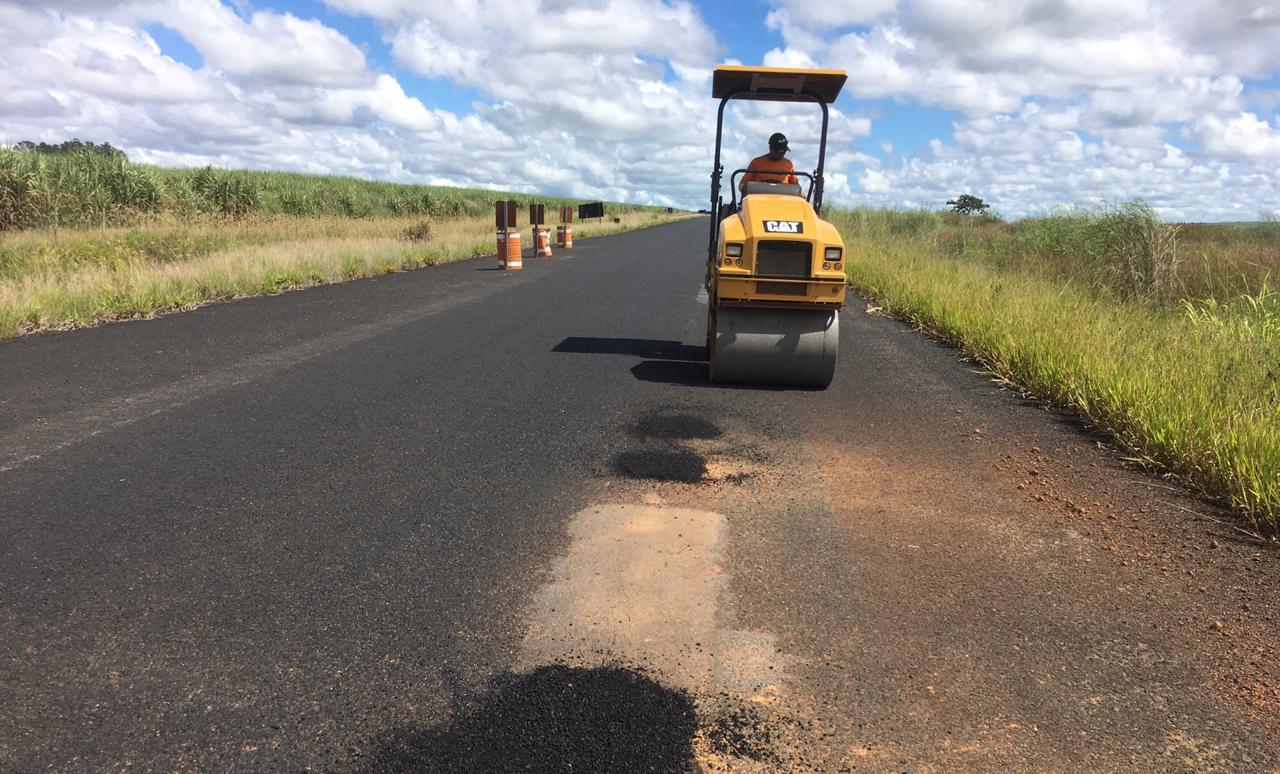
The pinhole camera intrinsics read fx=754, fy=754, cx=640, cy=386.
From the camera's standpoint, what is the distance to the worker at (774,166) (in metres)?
7.29

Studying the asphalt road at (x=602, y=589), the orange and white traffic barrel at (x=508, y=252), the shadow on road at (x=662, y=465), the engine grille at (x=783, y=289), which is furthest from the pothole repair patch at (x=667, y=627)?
the orange and white traffic barrel at (x=508, y=252)

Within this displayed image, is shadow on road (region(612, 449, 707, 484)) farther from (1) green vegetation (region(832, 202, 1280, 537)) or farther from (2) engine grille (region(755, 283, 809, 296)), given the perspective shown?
(1) green vegetation (region(832, 202, 1280, 537))

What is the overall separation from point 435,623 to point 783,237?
4183 mm

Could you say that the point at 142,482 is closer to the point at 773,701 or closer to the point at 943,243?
the point at 773,701

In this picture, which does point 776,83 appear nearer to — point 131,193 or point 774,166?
point 774,166

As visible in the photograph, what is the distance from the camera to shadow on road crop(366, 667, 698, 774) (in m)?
2.18

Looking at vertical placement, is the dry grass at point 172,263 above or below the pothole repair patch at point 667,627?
above

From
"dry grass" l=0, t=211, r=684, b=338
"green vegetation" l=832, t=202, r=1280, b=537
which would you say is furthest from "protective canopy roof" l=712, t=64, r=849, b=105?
"dry grass" l=0, t=211, r=684, b=338

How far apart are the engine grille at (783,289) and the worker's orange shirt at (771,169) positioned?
64.7 inches

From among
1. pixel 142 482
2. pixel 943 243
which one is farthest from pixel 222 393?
pixel 943 243

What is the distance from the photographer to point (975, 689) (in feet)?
8.40

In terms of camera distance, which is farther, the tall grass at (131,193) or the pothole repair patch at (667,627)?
the tall grass at (131,193)

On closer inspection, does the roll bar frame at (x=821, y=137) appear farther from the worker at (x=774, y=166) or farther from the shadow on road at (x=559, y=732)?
the shadow on road at (x=559, y=732)

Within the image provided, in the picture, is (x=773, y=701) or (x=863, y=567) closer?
(x=773, y=701)
